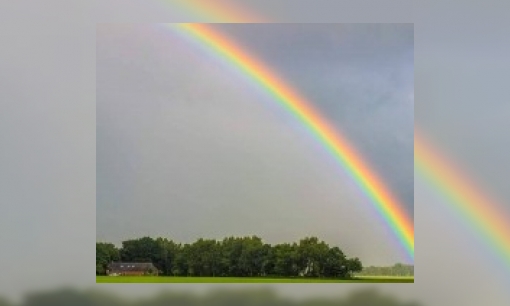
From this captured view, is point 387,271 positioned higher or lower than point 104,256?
lower

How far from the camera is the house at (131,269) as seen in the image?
5129 millimetres

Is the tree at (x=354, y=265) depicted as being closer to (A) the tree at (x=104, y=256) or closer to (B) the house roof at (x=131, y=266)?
(B) the house roof at (x=131, y=266)

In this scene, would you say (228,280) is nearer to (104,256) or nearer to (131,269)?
(131,269)

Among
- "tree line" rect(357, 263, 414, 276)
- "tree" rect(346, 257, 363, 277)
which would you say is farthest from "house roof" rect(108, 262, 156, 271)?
"tree line" rect(357, 263, 414, 276)

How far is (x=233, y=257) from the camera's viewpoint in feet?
16.9

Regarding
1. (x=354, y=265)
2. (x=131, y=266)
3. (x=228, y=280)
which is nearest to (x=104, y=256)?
(x=131, y=266)

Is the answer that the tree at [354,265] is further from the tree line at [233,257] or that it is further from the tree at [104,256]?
the tree at [104,256]

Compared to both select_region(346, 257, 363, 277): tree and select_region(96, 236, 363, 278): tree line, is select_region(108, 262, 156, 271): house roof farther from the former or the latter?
select_region(346, 257, 363, 277): tree

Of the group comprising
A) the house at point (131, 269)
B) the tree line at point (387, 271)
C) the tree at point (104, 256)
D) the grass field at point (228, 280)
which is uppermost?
the tree at point (104, 256)

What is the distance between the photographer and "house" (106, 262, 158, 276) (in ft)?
16.8

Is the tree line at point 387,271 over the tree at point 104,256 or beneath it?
beneath

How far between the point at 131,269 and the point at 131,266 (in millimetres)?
21

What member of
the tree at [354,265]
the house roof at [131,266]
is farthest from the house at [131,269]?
the tree at [354,265]

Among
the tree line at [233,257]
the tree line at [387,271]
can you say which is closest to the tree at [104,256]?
the tree line at [233,257]
